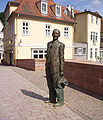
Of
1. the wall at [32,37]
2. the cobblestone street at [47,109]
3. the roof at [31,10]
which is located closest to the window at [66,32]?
the roof at [31,10]

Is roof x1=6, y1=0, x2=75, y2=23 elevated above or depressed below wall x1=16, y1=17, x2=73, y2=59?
above

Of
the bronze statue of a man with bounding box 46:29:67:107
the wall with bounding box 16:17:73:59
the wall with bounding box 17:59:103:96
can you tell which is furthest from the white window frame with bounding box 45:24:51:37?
the bronze statue of a man with bounding box 46:29:67:107

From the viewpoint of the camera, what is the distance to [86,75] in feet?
21.4

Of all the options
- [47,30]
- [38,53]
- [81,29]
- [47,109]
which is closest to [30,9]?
[47,30]

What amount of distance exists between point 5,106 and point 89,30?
29020 millimetres

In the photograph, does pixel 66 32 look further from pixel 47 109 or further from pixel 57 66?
pixel 47 109

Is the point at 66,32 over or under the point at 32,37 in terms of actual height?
over

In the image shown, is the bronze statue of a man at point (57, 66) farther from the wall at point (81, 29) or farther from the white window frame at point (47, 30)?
the wall at point (81, 29)

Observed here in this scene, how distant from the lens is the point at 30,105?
4.54 metres

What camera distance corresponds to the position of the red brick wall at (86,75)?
18.9 feet

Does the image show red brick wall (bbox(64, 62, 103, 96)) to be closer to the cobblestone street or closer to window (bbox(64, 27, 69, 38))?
the cobblestone street

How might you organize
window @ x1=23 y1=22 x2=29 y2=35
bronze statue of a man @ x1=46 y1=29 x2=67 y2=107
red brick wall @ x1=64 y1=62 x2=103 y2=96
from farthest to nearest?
window @ x1=23 y1=22 x2=29 y2=35 < red brick wall @ x1=64 y1=62 x2=103 y2=96 < bronze statue of a man @ x1=46 y1=29 x2=67 y2=107

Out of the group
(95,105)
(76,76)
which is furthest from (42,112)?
(76,76)

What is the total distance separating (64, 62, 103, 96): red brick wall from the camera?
5754 mm
